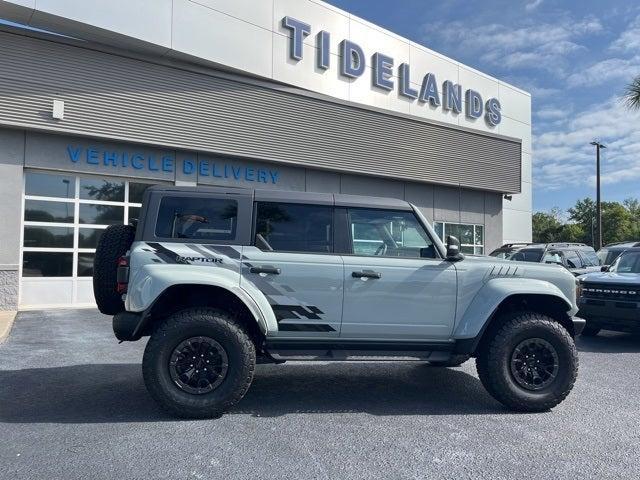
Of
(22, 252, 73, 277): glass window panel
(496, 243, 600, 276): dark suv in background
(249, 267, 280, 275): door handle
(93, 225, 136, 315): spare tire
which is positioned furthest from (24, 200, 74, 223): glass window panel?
(496, 243, 600, 276): dark suv in background

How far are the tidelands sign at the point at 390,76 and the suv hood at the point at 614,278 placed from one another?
1015 cm

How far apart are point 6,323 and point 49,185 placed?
3.74 meters

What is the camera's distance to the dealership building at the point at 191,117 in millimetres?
11383

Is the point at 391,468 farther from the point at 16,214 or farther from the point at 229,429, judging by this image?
the point at 16,214

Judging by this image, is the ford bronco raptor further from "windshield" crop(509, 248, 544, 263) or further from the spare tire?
"windshield" crop(509, 248, 544, 263)

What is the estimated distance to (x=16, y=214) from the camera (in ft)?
37.2

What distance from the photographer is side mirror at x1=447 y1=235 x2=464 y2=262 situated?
5.00 meters

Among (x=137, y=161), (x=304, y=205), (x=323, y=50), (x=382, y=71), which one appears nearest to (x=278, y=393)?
(x=304, y=205)

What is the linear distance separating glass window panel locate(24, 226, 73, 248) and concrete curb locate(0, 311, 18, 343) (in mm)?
1714

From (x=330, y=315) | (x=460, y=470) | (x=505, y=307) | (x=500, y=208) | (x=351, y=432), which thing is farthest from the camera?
(x=500, y=208)

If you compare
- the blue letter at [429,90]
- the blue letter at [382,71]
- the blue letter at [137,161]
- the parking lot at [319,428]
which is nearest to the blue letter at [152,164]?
the blue letter at [137,161]

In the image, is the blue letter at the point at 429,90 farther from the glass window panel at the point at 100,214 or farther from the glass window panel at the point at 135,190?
the glass window panel at the point at 100,214

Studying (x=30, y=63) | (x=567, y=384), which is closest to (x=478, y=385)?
(x=567, y=384)

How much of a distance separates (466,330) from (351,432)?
1.53 m
